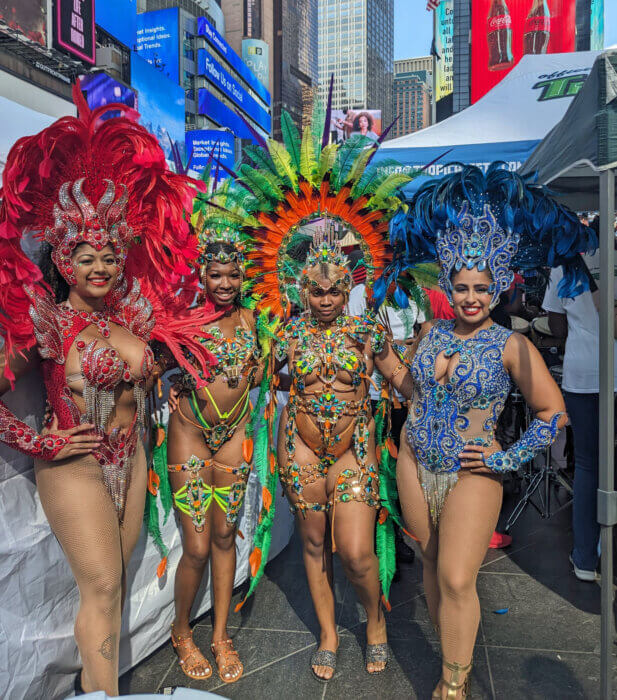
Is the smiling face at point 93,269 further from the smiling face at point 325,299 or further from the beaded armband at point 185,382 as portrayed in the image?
the smiling face at point 325,299

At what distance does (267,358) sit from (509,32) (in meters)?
22.8

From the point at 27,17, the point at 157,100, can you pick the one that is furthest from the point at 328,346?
the point at 157,100

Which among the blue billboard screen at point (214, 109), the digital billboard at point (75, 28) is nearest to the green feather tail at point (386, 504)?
the digital billboard at point (75, 28)

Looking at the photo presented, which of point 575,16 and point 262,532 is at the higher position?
point 575,16

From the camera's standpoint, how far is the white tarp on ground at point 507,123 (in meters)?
4.55

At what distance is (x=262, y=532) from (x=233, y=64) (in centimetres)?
6086

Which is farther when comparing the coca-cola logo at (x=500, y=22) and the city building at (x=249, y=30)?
the city building at (x=249, y=30)

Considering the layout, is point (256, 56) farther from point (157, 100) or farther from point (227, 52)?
point (157, 100)

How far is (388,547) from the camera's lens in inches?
110

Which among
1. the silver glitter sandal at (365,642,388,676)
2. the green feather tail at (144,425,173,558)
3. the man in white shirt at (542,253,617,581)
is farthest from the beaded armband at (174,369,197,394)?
the man in white shirt at (542,253,617,581)

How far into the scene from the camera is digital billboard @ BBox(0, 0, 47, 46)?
41.4 feet

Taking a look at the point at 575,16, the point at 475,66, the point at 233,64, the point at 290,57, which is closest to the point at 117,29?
the point at 475,66

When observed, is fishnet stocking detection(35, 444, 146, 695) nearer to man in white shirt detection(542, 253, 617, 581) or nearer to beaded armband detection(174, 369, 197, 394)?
beaded armband detection(174, 369, 197, 394)

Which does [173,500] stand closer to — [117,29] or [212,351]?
[212,351]
